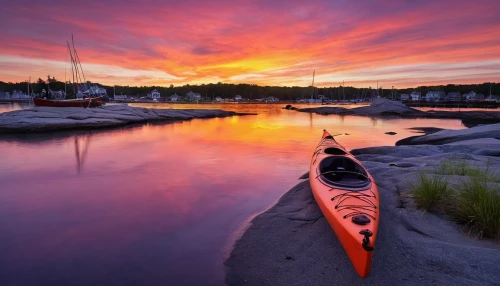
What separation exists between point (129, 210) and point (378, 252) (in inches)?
310

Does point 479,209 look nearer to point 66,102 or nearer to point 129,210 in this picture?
point 129,210

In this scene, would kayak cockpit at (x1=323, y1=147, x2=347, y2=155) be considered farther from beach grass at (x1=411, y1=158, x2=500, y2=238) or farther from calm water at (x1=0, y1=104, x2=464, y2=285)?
beach grass at (x1=411, y1=158, x2=500, y2=238)

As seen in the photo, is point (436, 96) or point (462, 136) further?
point (436, 96)

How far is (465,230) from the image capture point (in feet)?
21.4

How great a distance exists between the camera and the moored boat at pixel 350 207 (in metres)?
5.17

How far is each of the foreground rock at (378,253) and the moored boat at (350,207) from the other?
0.47 m

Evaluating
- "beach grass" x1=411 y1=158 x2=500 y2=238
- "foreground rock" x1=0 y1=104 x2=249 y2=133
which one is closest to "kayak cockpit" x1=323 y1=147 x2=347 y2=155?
"beach grass" x1=411 y1=158 x2=500 y2=238

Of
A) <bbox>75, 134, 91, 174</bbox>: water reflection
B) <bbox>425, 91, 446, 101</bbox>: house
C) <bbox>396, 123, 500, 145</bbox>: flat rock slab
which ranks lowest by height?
<bbox>75, 134, 91, 174</bbox>: water reflection

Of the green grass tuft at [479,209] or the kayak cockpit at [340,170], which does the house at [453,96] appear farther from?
the green grass tuft at [479,209]

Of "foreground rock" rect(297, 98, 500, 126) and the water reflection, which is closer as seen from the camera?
A: the water reflection

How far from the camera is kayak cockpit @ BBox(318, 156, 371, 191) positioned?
29.8 feet

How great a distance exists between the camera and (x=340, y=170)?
982cm

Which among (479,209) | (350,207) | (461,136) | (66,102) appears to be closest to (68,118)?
(66,102)

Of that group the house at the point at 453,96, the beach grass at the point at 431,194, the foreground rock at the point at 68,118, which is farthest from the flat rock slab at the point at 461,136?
the house at the point at 453,96
